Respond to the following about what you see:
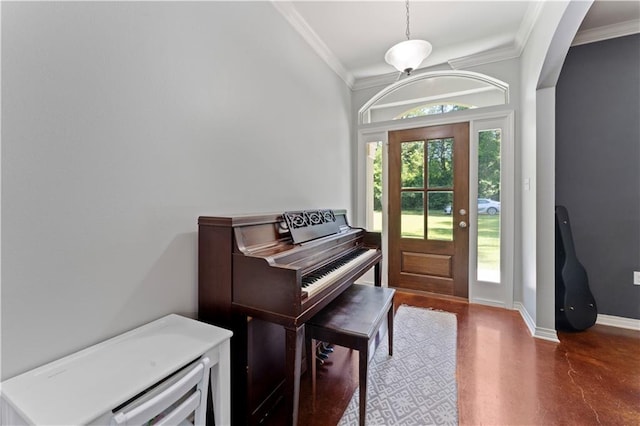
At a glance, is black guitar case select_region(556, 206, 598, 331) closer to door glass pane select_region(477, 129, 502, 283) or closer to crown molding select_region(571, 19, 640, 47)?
door glass pane select_region(477, 129, 502, 283)

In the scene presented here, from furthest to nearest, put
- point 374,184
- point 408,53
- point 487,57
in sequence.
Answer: point 374,184
point 487,57
point 408,53

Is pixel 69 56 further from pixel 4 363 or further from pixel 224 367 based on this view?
pixel 224 367

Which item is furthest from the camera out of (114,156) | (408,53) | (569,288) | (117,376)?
(569,288)

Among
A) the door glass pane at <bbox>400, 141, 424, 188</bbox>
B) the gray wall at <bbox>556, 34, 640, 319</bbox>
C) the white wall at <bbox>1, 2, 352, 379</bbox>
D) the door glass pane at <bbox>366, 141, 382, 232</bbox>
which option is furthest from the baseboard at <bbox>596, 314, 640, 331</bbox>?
the white wall at <bbox>1, 2, 352, 379</bbox>

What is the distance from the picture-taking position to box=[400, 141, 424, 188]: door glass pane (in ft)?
10.9

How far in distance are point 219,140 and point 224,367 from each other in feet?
4.04

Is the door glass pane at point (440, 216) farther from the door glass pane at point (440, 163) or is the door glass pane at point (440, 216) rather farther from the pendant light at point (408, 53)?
the pendant light at point (408, 53)

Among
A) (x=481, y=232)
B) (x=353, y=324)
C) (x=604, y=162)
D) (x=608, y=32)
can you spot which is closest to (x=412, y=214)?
(x=481, y=232)

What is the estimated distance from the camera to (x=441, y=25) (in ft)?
8.11

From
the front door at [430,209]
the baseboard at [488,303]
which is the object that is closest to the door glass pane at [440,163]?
the front door at [430,209]

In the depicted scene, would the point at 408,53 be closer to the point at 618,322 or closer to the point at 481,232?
the point at 481,232

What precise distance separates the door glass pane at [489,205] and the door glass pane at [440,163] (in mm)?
306

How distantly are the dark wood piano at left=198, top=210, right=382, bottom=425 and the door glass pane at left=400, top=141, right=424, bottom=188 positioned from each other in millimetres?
2045

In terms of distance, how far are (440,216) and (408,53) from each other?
192cm
